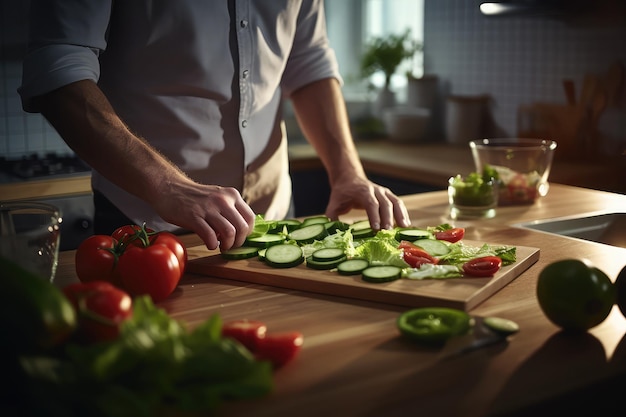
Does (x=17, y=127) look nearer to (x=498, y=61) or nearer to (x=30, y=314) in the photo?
(x=498, y=61)

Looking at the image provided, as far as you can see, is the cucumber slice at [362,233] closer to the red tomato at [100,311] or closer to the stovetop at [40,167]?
the red tomato at [100,311]

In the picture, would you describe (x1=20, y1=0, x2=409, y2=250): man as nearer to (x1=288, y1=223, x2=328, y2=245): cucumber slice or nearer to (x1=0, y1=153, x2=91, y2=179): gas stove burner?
(x1=288, y1=223, x2=328, y2=245): cucumber slice

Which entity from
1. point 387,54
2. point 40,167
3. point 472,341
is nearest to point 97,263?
point 472,341

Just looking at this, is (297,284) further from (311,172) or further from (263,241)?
(311,172)

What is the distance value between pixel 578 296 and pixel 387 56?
10.3ft

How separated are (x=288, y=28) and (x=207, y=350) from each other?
1440 millimetres

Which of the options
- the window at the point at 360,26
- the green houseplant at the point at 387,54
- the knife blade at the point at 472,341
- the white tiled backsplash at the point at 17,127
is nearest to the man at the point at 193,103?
the knife blade at the point at 472,341

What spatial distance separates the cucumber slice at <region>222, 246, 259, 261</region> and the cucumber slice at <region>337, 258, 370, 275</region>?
20cm

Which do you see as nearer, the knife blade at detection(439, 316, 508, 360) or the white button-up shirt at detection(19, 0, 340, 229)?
the knife blade at detection(439, 316, 508, 360)

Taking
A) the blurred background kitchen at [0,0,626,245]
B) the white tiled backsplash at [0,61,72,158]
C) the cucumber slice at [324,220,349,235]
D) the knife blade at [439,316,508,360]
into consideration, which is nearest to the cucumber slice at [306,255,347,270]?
the cucumber slice at [324,220,349,235]

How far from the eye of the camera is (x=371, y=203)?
1.83 meters

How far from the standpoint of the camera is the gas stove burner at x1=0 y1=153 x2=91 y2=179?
9.68 feet

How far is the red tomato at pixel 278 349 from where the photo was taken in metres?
1.06

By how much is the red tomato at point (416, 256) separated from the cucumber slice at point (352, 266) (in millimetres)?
87
